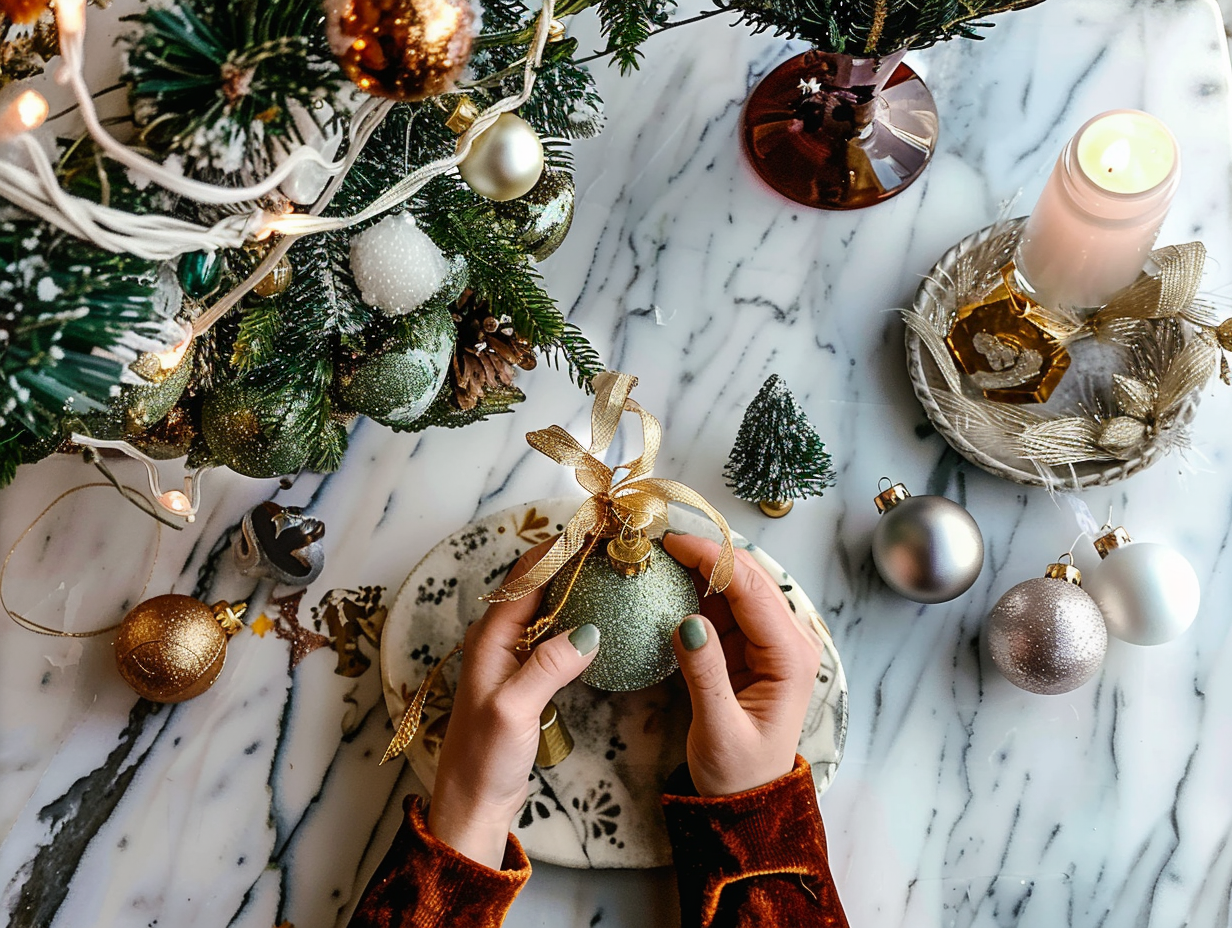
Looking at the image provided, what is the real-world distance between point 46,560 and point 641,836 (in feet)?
1.68

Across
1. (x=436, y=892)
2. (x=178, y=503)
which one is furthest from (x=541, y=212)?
(x=436, y=892)

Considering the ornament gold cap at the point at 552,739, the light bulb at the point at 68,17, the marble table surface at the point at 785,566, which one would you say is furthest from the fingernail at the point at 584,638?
the light bulb at the point at 68,17

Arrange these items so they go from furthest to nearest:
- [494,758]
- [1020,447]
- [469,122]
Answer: [1020,447], [494,758], [469,122]

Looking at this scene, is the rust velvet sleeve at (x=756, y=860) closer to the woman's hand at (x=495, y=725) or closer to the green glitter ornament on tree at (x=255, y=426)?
the woman's hand at (x=495, y=725)

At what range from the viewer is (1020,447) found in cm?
75

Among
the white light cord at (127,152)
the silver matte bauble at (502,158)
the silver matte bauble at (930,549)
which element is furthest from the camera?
the silver matte bauble at (930,549)

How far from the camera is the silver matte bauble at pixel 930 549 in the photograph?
28.2 inches

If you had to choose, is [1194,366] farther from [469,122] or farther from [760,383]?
[469,122]

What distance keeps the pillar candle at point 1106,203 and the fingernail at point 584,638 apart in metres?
0.44

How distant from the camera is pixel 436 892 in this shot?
2.11 feet

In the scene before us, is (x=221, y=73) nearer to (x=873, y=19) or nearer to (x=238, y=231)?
(x=238, y=231)

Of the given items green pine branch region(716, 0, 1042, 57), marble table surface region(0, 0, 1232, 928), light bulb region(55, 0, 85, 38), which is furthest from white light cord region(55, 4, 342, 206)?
marble table surface region(0, 0, 1232, 928)

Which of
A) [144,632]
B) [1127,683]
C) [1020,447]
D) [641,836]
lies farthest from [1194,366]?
[144,632]

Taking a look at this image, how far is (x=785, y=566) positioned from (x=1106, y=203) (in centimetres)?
35
